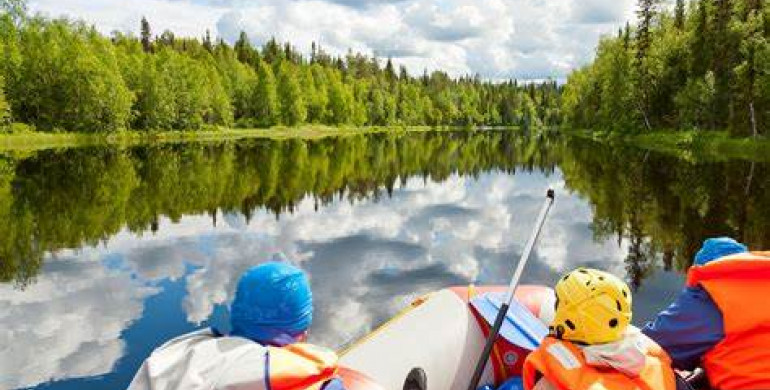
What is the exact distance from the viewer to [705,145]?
47844 mm

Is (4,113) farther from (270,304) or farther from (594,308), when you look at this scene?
(594,308)

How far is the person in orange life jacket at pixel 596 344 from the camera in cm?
397

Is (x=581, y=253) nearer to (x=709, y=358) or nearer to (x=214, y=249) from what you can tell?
(x=214, y=249)

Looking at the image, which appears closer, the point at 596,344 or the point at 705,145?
the point at 596,344

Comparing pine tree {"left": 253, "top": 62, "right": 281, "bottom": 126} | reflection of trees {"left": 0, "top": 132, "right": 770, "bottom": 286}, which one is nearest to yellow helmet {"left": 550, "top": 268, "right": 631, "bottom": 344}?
reflection of trees {"left": 0, "top": 132, "right": 770, "bottom": 286}

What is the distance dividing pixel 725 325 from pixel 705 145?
47952 millimetres

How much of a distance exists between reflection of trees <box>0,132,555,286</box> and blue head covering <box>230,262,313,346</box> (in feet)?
37.4

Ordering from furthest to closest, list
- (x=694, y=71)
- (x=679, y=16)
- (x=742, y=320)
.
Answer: (x=679, y=16), (x=694, y=71), (x=742, y=320)

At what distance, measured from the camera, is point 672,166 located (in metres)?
35.4

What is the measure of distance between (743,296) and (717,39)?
53097 millimetres

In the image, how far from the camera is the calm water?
10562 millimetres

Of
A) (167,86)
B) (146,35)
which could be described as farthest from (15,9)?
(146,35)

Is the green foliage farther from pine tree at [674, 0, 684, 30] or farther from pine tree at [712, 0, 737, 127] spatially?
pine tree at [674, 0, 684, 30]

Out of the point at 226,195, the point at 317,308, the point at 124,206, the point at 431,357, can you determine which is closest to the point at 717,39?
the point at 226,195
